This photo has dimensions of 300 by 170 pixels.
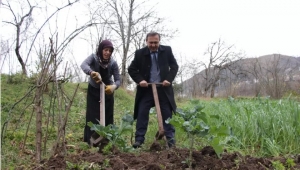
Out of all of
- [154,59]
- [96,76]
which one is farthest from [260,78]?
[96,76]

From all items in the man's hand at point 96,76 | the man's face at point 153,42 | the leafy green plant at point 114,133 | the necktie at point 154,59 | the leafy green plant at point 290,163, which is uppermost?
the man's face at point 153,42

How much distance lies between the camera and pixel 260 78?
1688 centimetres

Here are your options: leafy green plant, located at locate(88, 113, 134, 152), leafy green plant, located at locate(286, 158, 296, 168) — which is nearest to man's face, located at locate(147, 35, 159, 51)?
leafy green plant, located at locate(88, 113, 134, 152)

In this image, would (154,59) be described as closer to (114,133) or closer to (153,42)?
(153,42)

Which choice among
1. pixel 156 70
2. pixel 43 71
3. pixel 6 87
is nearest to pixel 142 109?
pixel 156 70

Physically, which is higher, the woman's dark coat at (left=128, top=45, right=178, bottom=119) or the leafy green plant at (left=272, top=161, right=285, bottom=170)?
the woman's dark coat at (left=128, top=45, right=178, bottom=119)

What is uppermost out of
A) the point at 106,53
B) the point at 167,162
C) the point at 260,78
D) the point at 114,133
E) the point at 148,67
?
the point at 260,78

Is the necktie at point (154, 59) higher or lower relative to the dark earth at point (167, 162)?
higher

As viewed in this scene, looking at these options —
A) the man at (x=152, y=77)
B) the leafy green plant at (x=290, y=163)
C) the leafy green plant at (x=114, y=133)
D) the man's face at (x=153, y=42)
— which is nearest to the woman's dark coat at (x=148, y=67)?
the man at (x=152, y=77)

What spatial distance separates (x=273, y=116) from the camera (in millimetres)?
3336

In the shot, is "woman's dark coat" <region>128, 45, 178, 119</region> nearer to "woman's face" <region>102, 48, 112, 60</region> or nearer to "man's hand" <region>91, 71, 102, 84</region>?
"woman's face" <region>102, 48, 112, 60</region>

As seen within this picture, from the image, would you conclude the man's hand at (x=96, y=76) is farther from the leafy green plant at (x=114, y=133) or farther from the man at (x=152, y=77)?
the leafy green plant at (x=114, y=133)

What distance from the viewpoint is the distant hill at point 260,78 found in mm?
15474

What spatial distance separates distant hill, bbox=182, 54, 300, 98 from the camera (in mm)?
15474
